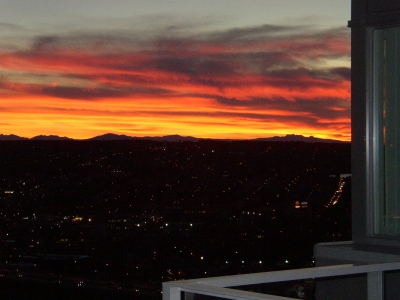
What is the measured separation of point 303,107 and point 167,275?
10.2 m

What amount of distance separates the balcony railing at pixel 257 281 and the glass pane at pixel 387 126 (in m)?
1.57

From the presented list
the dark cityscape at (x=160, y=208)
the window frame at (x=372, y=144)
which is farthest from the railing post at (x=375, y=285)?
the dark cityscape at (x=160, y=208)

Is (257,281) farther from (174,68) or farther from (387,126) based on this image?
(174,68)

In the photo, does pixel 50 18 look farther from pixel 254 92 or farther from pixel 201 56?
pixel 254 92

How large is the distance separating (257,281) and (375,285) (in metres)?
0.84

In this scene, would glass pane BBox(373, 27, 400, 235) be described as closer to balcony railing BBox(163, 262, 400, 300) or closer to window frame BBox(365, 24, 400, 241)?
window frame BBox(365, 24, 400, 241)

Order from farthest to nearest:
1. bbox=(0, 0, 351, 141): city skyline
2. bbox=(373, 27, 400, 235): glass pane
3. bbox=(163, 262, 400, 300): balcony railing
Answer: bbox=(0, 0, 351, 141): city skyline → bbox=(373, 27, 400, 235): glass pane → bbox=(163, 262, 400, 300): balcony railing

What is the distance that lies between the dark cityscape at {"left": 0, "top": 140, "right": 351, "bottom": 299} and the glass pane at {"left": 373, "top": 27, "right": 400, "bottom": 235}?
563 cm

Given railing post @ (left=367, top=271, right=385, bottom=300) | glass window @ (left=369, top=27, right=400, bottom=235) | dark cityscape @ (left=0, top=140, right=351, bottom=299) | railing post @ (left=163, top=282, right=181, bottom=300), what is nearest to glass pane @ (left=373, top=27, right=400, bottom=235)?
glass window @ (left=369, top=27, right=400, bottom=235)

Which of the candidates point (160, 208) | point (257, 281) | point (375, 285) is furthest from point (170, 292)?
point (160, 208)

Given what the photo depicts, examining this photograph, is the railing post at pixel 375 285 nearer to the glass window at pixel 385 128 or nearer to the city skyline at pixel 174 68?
the glass window at pixel 385 128

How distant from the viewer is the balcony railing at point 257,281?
1.72 meters

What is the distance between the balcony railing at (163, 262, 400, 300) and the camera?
1724mm

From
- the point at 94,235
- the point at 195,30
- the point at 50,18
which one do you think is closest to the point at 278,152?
the point at 94,235
